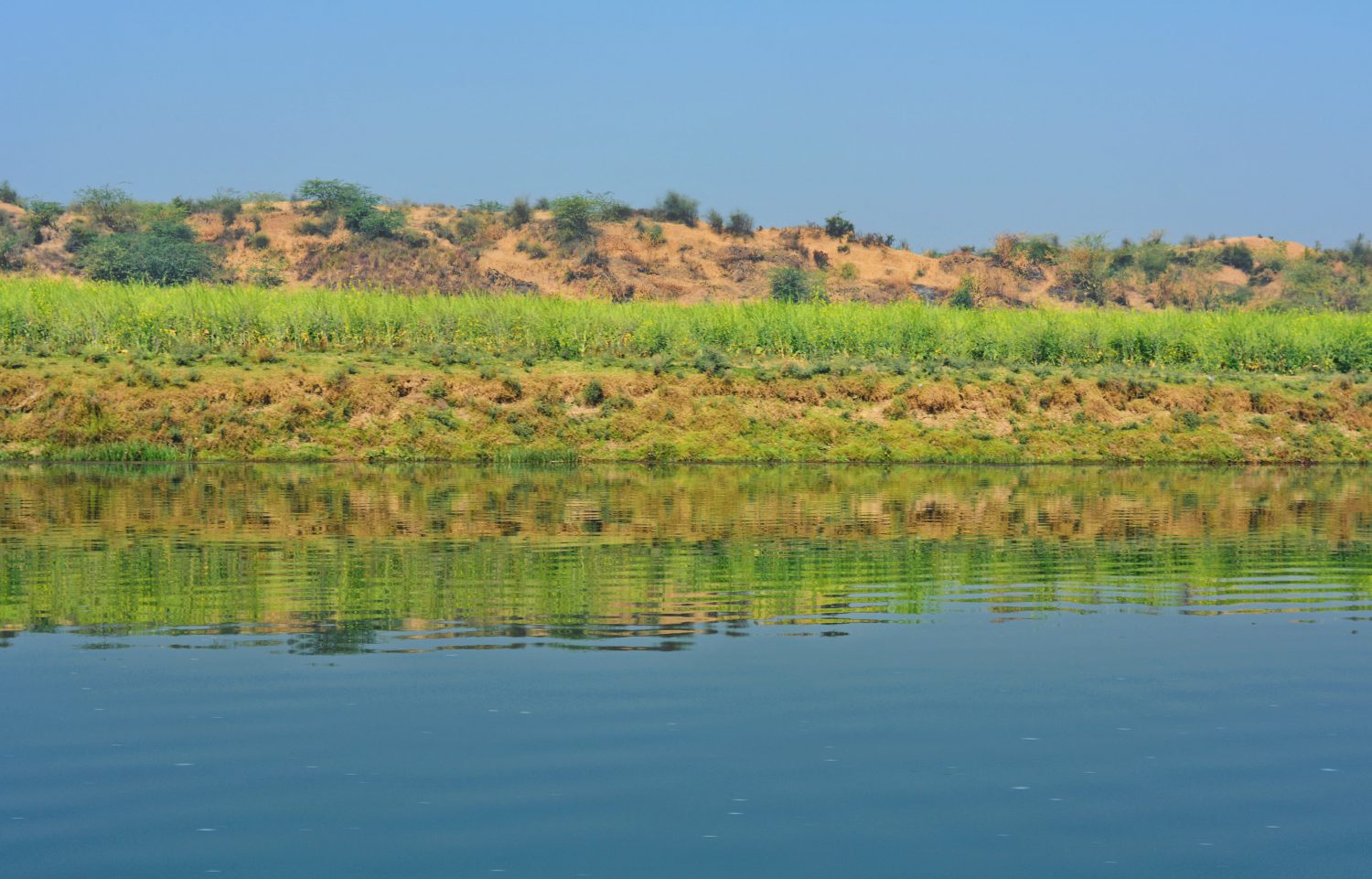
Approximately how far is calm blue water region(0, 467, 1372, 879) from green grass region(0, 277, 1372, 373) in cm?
3785

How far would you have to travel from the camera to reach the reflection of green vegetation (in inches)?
816

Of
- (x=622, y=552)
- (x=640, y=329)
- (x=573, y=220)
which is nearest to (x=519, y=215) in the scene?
(x=573, y=220)

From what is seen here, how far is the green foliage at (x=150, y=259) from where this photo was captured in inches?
4592

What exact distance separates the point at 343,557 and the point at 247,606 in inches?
219

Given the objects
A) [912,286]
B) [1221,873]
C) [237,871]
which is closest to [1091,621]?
[1221,873]

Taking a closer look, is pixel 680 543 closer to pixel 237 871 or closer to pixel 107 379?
pixel 237 871

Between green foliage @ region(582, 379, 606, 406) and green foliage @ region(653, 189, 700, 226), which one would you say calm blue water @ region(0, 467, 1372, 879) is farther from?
green foliage @ region(653, 189, 700, 226)

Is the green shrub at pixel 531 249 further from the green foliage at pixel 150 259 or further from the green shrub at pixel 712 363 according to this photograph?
the green shrub at pixel 712 363

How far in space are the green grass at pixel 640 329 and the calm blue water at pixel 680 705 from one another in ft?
124

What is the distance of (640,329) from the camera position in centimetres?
7112

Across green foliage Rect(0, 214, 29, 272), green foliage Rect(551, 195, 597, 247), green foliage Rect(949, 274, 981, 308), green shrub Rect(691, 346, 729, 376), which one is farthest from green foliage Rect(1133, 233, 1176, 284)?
green foliage Rect(0, 214, 29, 272)

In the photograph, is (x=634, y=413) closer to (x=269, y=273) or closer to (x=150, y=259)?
(x=150, y=259)

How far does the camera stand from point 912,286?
13150 centimetres

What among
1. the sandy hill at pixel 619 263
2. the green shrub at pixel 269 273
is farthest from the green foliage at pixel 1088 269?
the green shrub at pixel 269 273
